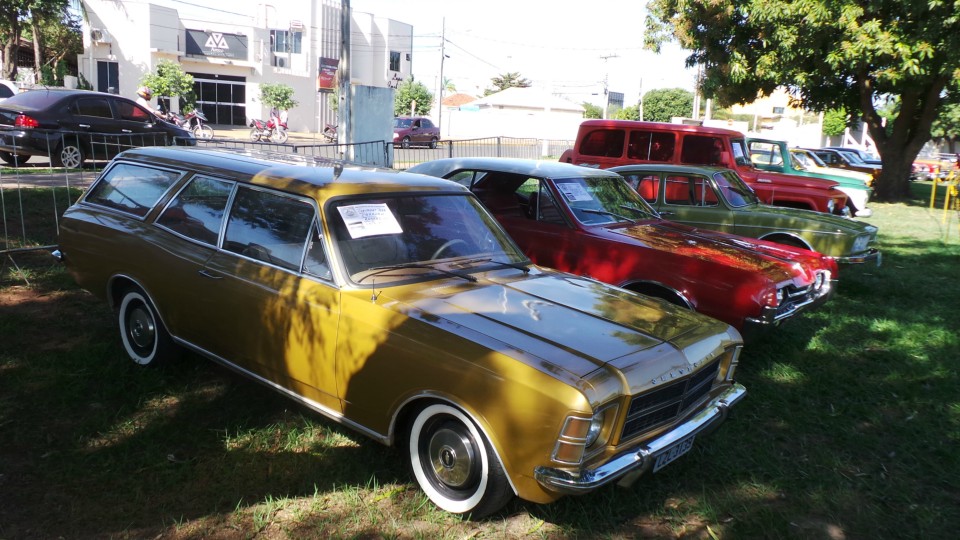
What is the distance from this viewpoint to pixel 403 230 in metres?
4.02

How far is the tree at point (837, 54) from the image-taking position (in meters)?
14.2

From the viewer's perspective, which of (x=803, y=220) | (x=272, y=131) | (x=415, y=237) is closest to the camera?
(x=415, y=237)

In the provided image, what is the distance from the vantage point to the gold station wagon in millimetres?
2982

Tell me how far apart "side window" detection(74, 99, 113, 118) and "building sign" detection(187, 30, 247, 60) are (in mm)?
28339

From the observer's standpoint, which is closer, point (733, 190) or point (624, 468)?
point (624, 468)

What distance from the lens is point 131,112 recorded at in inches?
517

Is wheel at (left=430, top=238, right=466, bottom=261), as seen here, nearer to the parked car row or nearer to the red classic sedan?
the parked car row

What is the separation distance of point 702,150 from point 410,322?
9614 mm

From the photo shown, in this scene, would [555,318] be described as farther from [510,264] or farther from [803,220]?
[803,220]

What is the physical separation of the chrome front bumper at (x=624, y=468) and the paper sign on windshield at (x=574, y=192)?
294cm

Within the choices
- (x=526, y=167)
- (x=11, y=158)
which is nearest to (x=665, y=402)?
(x=526, y=167)

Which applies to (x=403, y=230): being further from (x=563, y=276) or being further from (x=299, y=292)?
(x=563, y=276)

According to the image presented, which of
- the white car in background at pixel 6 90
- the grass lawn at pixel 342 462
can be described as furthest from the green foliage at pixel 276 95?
the grass lawn at pixel 342 462

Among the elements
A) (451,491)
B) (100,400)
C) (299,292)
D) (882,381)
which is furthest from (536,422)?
(882,381)
